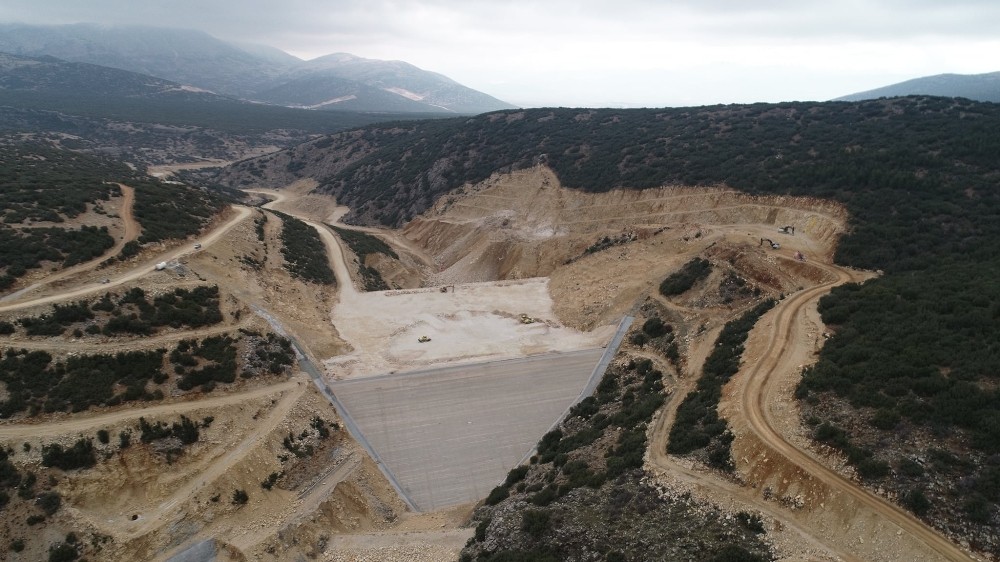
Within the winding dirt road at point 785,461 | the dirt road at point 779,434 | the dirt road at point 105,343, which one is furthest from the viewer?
the dirt road at point 105,343

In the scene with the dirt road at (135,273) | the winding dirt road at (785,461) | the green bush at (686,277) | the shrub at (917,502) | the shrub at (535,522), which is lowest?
the shrub at (535,522)

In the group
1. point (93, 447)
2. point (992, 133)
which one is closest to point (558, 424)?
point (93, 447)

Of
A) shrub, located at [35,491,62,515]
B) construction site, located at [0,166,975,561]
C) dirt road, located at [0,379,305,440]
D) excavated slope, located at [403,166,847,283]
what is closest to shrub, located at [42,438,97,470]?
construction site, located at [0,166,975,561]

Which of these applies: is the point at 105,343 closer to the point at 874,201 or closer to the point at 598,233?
the point at 598,233

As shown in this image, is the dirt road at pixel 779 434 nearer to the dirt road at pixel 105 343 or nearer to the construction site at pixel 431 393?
the construction site at pixel 431 393

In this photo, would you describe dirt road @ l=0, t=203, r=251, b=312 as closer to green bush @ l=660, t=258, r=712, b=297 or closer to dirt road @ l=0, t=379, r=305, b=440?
dirt road @ l=0, t=379, r=305, b=440

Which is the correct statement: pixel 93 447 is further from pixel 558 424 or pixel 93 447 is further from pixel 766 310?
pixel 766 310

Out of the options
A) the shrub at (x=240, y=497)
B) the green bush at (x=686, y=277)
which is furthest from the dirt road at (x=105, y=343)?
the green bush at (x=686, y=277)
